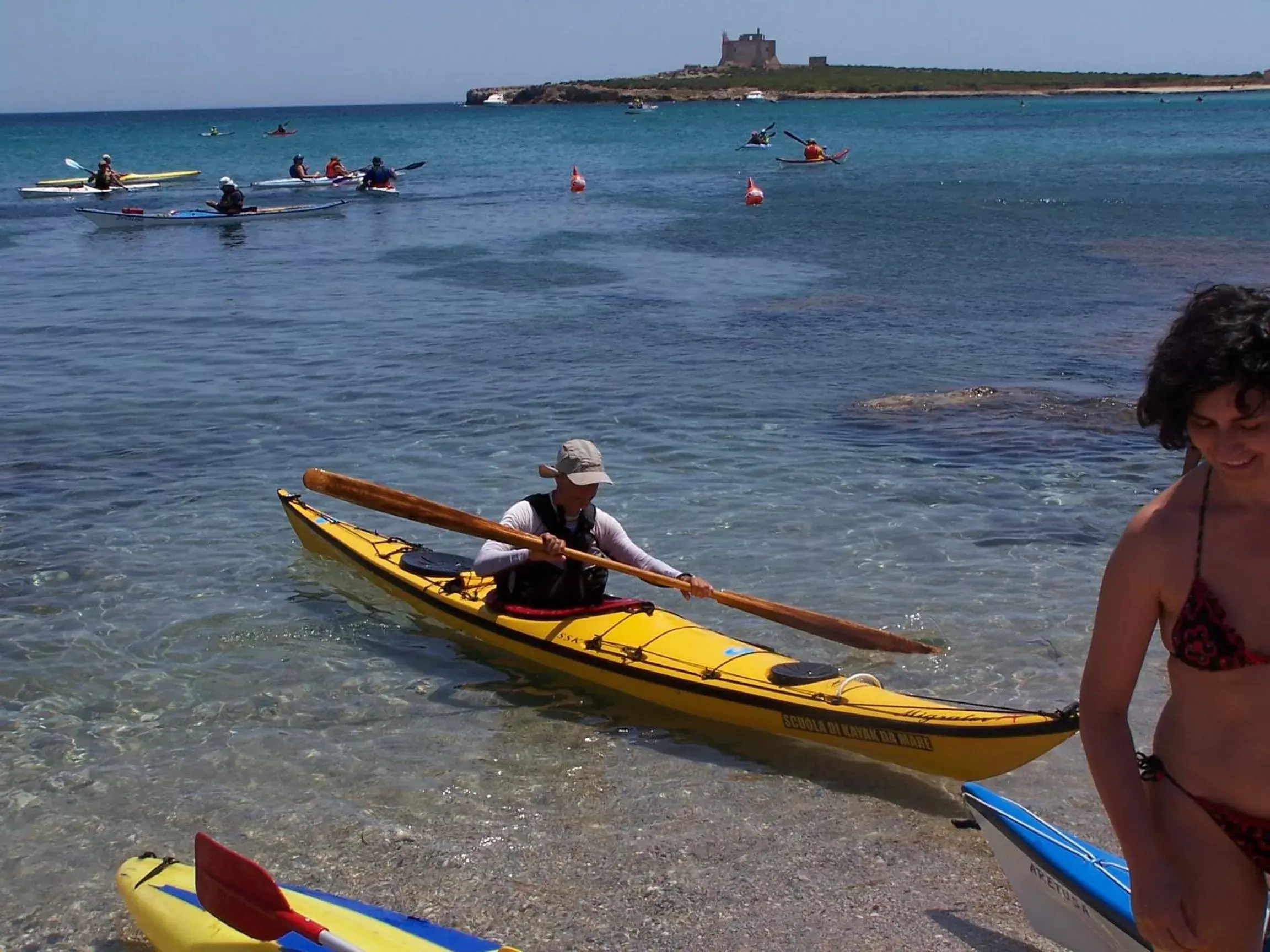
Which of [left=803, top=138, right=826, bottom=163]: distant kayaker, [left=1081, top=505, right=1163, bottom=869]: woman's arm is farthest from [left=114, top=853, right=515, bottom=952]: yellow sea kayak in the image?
[left=803, top=138, right=826, bottom=163]: distant kayaker

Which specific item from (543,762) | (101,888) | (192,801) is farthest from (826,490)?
(101,888)

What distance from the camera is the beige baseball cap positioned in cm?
609

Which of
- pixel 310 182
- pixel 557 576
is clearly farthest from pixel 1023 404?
Answer: pixel 310 182

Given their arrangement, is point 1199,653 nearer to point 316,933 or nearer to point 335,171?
point 316,933

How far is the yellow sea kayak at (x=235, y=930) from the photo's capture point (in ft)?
12.1

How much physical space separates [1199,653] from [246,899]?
9.00 ft

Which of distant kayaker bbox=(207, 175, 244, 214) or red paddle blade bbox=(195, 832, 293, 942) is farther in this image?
distant kayaker bbox=(207, 175, 244, 214)

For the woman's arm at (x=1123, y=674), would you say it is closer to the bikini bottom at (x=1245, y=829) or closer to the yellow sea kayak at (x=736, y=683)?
the bikini bottom at (x=1245, y=829)

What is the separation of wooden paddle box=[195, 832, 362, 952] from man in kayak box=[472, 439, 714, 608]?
105 inches

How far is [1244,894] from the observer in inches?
89.0

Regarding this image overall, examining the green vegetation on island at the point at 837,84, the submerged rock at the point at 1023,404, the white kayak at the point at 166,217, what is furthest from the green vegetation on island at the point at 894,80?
the submerged rock at the point at 1023,404

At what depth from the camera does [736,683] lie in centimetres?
581

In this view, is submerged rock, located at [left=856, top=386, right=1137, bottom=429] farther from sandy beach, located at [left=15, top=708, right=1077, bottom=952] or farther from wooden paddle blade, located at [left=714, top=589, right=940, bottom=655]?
sandy beach, located at [left=15, top=708, right=1077, bottom=952]

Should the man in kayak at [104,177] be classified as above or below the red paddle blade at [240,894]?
above
